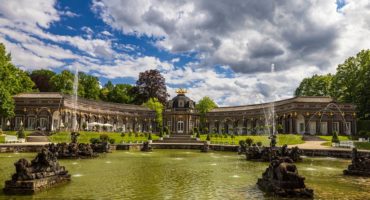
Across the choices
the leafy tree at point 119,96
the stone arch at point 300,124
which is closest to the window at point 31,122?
the leafy tree at point 119,96

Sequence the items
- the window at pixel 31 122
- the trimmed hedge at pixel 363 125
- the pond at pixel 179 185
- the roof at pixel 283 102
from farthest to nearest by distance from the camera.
A: 1. the roof at pixel 283 102
2. the window at pixel 31 122
3. the trimmed hedge at pixel 363 125
4. the pond at pixel 179 185

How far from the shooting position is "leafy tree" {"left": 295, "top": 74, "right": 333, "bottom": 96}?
270 feet

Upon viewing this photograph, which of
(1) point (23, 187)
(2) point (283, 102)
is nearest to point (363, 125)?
(2) point (283, 102)

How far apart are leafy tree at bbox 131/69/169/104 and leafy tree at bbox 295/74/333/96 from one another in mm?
40038

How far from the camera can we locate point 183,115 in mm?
82375

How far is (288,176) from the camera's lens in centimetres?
1370

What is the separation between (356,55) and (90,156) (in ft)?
197

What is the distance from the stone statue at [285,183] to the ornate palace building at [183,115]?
170 ft

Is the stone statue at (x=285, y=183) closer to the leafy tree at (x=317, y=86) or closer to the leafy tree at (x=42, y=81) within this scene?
the leafy tree at (x=317, y=86)

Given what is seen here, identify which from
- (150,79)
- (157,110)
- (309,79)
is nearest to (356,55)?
(309,79)

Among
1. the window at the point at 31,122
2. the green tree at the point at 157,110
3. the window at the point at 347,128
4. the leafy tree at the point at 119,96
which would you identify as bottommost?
the window at the point at 347,128

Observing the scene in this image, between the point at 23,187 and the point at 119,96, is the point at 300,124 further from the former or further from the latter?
the point at 23,187

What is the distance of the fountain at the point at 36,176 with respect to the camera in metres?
13.2

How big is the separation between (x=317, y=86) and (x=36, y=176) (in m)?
81.0
